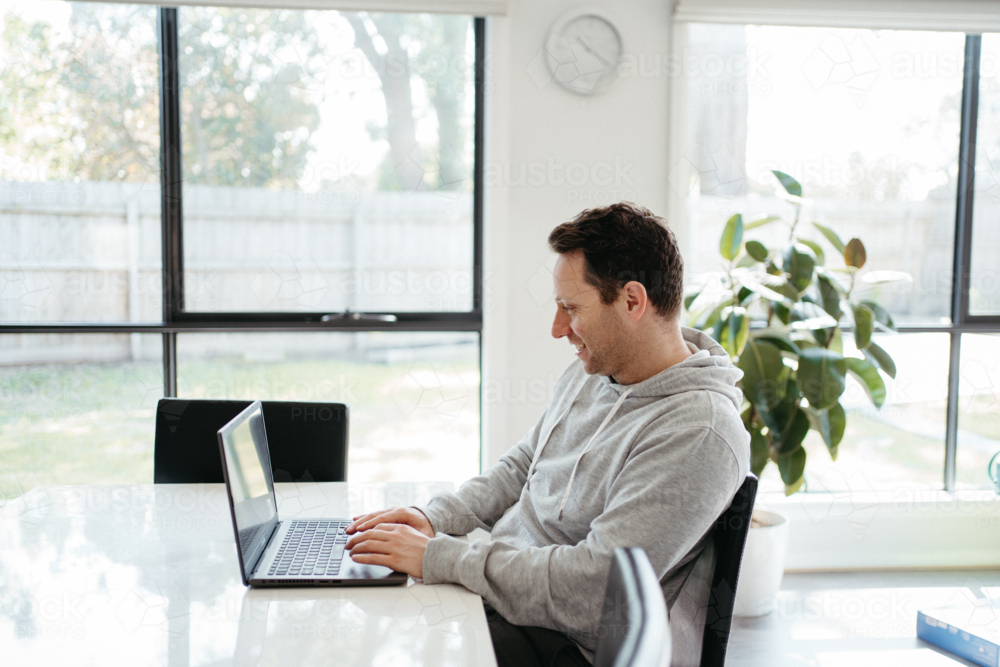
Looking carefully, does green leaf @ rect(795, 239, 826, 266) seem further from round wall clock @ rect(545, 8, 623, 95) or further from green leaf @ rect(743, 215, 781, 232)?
round wall clock @ rect(545, 8, 623, 95)

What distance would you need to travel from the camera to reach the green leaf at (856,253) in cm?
254

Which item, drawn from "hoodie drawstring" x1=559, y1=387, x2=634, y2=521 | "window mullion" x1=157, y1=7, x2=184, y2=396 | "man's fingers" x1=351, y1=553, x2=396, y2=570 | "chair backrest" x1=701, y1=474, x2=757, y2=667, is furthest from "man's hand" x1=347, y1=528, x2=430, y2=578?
"window mullion" x1=157, y1=7, x2=184, y2=396

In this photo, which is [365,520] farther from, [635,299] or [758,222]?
[758,222]

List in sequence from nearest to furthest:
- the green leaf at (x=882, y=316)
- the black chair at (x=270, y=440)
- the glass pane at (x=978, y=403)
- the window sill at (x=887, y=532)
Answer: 1. the black chair at (x=270, y=440)
2. the green leaf at (x=882, y=316)
3. the window sill at (x=887, y=532)
4. the glass pane at (x=978, y=403)

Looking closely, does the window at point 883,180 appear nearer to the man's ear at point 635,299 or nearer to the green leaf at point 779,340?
the green leaf at point 779,340

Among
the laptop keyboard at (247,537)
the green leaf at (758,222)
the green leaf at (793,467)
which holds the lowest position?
the green leaf at (793,467)

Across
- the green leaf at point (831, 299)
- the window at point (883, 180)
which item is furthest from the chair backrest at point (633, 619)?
the window at point (883, 180)

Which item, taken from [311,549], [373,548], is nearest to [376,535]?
[373,548]

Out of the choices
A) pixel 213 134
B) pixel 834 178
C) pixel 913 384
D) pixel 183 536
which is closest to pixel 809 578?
pixel 913 384

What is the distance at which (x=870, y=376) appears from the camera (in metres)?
2.46

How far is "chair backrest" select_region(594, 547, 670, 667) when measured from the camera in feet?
1.64

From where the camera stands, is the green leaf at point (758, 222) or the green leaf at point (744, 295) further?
the green leaf at point (758, 222)

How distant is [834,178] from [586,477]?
6.88 ft

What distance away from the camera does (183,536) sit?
1.37 metres
